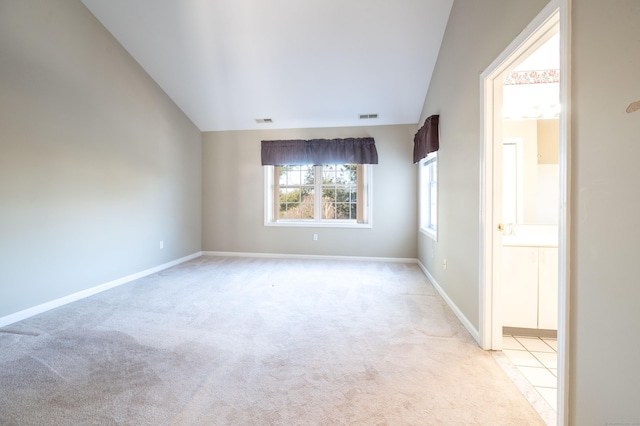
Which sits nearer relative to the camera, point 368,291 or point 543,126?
point 543,126

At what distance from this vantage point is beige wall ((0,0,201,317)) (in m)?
2.51

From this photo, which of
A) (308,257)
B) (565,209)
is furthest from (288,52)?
(565,209)

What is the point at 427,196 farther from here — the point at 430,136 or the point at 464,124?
the point at 464,124

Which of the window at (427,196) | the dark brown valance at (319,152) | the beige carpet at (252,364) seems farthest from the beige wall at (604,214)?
the dark brown valance at (319,152)

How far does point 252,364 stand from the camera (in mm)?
1886

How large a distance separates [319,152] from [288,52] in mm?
1722

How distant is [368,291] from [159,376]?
2.29 m

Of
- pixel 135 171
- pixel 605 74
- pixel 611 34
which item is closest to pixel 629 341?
pixel 605 74

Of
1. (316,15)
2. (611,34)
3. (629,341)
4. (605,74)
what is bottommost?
(629,341)

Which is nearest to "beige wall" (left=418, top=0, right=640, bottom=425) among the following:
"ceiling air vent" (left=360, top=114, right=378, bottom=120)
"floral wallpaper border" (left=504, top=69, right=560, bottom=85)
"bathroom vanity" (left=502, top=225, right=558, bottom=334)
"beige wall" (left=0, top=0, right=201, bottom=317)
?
"bathroom vanity" (left=502, top=225, right=558, bottom=334)

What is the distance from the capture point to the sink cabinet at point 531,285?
7.41 feet

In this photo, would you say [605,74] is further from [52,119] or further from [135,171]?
[135,171]

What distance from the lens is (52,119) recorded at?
280 centimetres

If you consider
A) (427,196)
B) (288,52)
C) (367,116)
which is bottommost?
(427,196)
